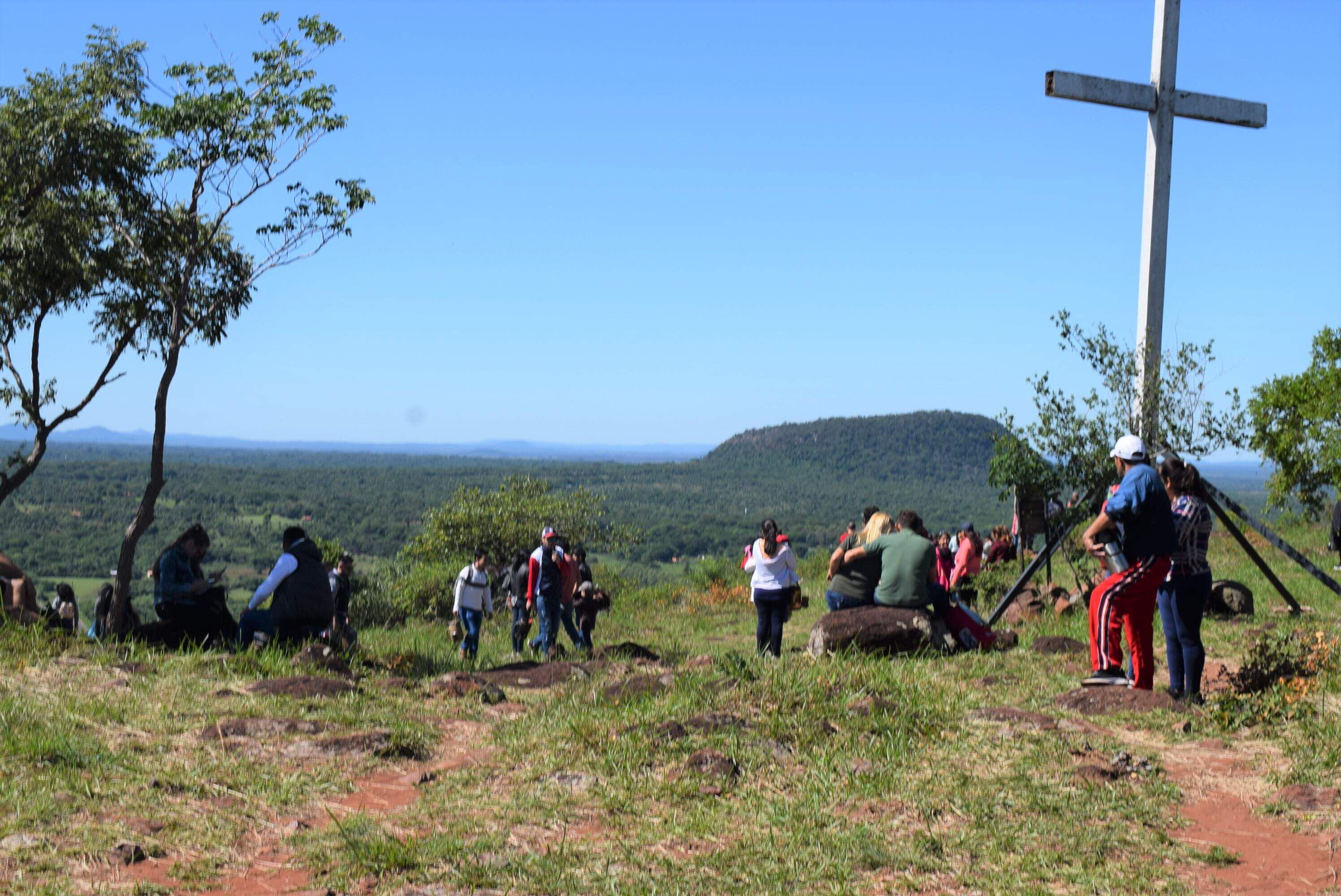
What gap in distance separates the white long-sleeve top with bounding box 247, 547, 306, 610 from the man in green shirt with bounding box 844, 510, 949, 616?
4.68 meters

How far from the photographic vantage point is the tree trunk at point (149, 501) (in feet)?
41.1

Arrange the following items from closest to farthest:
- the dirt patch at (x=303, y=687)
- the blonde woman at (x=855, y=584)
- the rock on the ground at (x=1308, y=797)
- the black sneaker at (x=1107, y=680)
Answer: the rock on the ground at (x=1308, y=797)
the black sneaker at (x=1107, y=680)
the dirt patch at (x=303, y=687)
the blonde woman at (x=855, y=584)

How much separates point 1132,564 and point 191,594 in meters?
7.34

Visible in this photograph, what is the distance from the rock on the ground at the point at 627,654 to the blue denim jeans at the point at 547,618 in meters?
1.64

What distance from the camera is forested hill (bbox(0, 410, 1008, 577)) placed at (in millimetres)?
95438

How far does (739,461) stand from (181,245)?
153618 mm

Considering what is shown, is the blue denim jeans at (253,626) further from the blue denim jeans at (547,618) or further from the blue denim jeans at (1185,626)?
the blue denim jeans at (1185,626)

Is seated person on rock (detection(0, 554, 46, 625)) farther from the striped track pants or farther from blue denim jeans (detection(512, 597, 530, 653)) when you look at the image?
the striped track pants

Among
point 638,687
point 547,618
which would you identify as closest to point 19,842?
point 638,687

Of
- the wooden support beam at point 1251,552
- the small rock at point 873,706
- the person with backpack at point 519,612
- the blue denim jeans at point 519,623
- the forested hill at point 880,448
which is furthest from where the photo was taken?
the forested hill at point 880,448

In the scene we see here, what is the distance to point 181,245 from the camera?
13562 millimetres

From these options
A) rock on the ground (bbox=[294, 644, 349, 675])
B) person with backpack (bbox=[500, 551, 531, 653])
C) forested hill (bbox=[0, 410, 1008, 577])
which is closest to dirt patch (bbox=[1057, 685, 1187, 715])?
rock on the ground (bbox=[294, 644, 349, 675])

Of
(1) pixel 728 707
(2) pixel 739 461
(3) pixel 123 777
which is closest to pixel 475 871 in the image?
(3) pixel 123 777

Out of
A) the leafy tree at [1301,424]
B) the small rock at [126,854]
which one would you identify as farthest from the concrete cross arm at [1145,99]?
the leafy tree at [1301,424]
